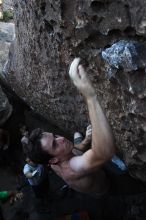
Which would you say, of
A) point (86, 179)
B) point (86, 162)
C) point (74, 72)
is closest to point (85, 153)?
point (86, 162)

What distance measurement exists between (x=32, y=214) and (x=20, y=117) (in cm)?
163

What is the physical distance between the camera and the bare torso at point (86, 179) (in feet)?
11.6

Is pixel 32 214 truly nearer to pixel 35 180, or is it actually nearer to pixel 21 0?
pixel 35 180

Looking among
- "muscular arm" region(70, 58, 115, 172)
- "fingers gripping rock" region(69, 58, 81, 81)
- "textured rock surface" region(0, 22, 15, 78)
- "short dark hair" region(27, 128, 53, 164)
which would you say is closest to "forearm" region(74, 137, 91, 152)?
"short dark hair" region(27, 128, 53, 164)

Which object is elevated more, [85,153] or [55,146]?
[85,153]

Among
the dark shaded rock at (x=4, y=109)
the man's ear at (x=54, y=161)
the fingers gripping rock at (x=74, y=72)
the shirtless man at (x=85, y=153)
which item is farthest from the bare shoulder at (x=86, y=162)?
the dark shaded rock at (x=4, y=109)

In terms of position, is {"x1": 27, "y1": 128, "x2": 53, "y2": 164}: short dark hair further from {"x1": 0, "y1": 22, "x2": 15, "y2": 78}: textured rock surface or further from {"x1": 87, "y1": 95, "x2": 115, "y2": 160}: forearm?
{"x1": 0, "y1": 22, "x2": 15, "y2": 78}: textured rock surface

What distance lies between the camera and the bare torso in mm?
3541

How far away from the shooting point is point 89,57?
318 cm

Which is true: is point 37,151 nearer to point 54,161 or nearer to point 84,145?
point 54,161

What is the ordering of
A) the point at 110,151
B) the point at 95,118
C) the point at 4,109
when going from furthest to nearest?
the point at 4,109, the point at 110,151, the point at 95,118

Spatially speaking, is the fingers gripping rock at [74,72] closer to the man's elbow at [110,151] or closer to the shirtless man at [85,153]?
the shirtless man at [85,153]

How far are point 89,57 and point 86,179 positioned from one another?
1.03 metres

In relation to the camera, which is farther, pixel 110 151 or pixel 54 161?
pixel 54 161
